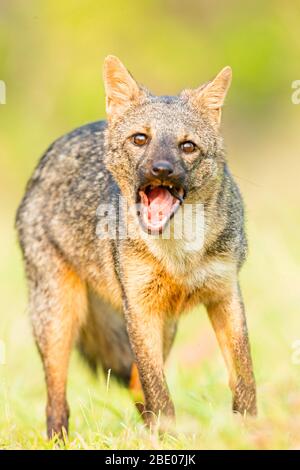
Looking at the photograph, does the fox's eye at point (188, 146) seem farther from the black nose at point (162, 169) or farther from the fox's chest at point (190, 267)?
the fox's chest at point (190, 267)

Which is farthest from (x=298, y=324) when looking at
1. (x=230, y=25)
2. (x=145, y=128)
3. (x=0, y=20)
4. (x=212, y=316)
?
(x=0, y=20)

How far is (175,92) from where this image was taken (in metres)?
17.6

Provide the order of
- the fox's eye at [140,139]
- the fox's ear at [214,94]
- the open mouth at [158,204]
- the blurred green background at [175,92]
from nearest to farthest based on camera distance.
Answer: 1. the open mouth at [158,204]
2. the fox's eye at [140,139]
3. the fox's ear at [214,94]
4. the blurred green background at [175,92]

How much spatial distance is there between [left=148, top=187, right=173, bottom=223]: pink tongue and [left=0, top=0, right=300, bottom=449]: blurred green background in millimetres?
1649

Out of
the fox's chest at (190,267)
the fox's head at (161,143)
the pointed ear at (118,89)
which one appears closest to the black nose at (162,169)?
the fox's head at (161,143)

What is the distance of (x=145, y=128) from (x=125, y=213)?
1.94 feet

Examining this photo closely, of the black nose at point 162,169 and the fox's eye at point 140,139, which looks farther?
the fox's eye at point 140,139

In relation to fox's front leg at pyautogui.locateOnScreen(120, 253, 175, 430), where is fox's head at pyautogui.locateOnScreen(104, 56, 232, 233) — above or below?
above

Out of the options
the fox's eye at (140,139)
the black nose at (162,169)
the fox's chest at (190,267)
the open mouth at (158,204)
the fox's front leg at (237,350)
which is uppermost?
the fox's eye at (140,139)

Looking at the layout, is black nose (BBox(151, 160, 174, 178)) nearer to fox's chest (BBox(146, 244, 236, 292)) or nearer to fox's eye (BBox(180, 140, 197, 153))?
fox's eye (BBox(180, 140, 197, 153))

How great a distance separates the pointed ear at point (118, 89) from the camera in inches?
258

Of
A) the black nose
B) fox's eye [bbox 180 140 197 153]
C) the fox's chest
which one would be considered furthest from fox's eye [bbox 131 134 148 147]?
the fox's chest

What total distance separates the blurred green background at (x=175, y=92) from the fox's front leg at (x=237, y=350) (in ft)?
2.63

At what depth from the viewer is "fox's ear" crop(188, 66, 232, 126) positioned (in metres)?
6.47
